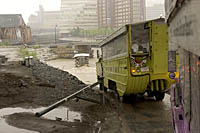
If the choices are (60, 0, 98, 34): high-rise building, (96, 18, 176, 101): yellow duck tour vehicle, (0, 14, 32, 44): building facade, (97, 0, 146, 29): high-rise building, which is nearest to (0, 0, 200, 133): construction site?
(96, 18, 176, 101): yellow duck tour vehicle

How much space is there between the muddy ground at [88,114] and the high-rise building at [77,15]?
57.0 metres

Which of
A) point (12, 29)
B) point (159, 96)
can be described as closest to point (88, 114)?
point (159, 96)

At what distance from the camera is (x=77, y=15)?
7975 cm

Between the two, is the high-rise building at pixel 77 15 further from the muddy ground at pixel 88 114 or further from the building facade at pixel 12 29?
the muddy ground at pixel 88 114

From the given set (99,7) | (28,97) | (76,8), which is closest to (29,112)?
(28,97)

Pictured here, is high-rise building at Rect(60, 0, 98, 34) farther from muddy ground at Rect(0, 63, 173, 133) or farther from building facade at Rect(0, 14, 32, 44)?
muddy ground at Rect(0, 63, 173, 133)

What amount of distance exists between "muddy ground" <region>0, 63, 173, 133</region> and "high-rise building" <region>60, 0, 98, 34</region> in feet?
187

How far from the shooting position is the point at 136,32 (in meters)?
8.24

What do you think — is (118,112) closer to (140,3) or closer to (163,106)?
(163,106)

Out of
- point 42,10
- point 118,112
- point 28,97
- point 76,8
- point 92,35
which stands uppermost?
point 42,10

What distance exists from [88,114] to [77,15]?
242 feet

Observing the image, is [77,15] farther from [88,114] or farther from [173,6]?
[173,6]

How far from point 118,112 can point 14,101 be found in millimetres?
3354

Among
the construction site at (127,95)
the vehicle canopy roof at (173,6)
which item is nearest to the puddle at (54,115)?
the construction site at (127,95)
